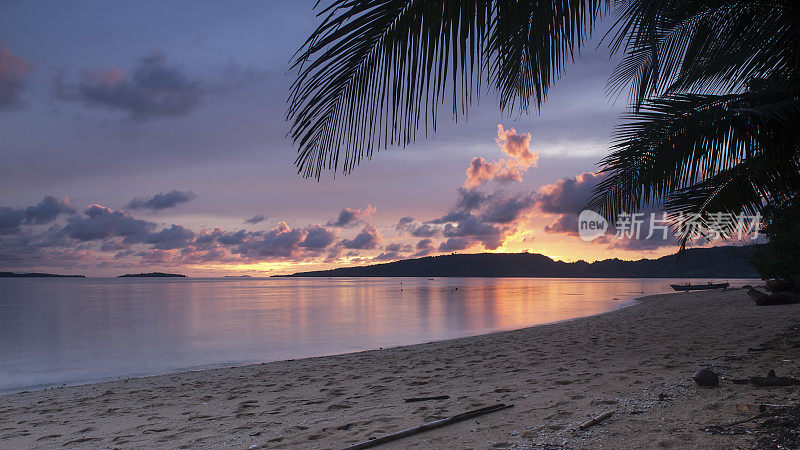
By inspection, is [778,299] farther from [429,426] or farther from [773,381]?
[429,426]

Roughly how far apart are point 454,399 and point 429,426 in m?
1.37

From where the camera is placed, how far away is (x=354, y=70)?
1444 millimetres

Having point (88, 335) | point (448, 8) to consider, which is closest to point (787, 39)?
point (448, 8)

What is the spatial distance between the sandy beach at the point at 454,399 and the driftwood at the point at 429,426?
9cm

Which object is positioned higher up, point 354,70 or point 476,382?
point 354,70

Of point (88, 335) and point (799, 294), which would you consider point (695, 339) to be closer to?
point (799, 294)

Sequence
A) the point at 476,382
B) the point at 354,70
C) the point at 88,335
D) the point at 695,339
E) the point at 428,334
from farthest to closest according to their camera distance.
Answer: the point at 88,335
the point at 428,334
the point at 695,339
the point at 476,382
the point at 354,70

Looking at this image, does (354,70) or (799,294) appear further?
(799,294)

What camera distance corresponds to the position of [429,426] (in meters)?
4.25

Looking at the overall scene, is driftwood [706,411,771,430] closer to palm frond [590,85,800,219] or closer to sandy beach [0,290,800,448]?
sandy beach [0,290,800,448]

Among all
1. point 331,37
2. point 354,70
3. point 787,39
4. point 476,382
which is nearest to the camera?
point 331,37

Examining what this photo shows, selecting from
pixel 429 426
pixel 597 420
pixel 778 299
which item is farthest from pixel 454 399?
pixel 778 299

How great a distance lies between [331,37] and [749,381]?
5.22m

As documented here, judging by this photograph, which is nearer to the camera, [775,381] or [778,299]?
[775,381]
